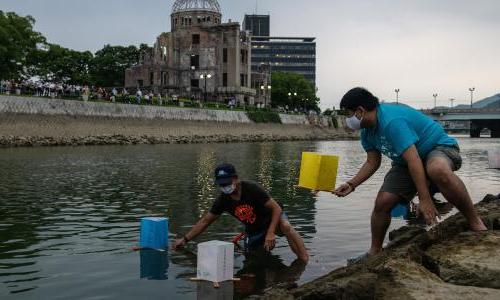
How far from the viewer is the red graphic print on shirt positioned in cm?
945

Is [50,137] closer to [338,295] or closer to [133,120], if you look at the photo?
[133,120]

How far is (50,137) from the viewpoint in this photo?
2162 inches

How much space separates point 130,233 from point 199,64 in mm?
105339

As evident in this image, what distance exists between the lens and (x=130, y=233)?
12.4 metres

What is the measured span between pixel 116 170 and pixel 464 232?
2301 cm

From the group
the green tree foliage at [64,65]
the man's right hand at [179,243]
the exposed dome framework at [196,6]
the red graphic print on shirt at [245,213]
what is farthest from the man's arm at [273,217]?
the exposed dome framework at [196,6]

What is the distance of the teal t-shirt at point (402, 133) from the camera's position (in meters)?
6.96

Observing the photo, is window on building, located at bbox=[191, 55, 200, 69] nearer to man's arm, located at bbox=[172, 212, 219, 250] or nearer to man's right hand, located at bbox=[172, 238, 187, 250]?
man's right hand, located at bbox=[172, 238, 187, 250]

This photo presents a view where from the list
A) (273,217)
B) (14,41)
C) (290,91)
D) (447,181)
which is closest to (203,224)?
(273,217)

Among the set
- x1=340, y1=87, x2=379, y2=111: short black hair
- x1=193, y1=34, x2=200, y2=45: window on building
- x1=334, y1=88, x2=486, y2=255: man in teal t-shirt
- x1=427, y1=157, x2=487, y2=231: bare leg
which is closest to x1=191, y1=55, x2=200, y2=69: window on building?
x1=193, y1=34, x2=200, y2=45: window on building

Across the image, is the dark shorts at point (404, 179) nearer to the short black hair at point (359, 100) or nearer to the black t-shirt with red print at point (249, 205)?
the short black hair at point (359, 100)

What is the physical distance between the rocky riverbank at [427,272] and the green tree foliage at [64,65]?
95862mm

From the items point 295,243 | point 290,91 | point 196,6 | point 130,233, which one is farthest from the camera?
point 290,91

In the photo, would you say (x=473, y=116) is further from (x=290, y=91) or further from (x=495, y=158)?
(x=495, y=158)
